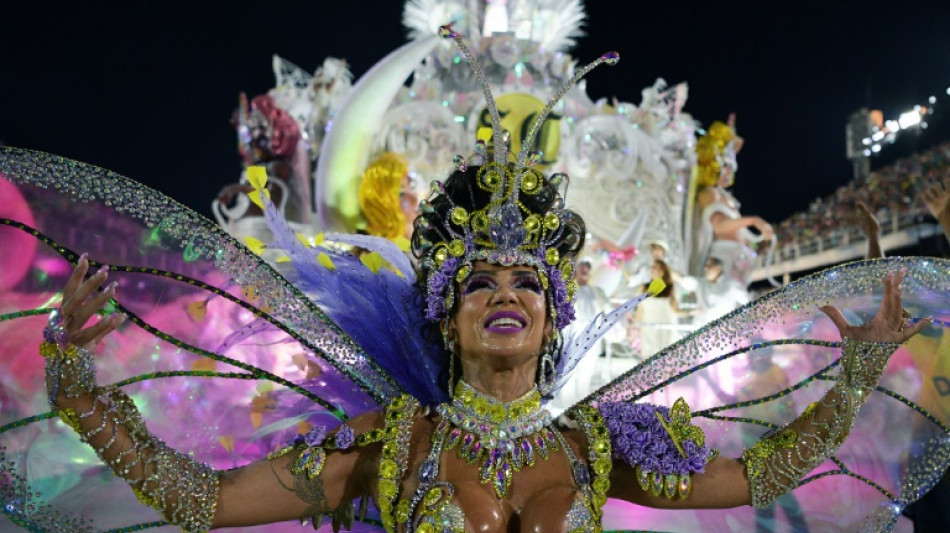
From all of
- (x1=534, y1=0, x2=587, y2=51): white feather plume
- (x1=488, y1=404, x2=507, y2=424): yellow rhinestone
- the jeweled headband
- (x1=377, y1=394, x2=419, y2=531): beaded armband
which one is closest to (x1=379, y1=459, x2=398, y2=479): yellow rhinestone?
(x1=377, y1=394, x2=419, y2=531): beaded armband

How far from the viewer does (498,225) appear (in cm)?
174

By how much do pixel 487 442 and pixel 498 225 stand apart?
0.45 meters

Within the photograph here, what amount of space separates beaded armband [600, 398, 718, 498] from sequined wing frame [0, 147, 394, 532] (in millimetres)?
533

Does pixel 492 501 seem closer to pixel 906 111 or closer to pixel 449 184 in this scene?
pixel 449 184

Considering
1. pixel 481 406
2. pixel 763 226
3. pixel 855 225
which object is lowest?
pixel 481 406

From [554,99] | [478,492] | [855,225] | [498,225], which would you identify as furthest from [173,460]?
[855,225]

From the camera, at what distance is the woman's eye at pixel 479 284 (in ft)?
5.63

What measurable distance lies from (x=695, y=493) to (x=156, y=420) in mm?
1189

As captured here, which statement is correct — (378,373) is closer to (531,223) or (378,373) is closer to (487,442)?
(487,442)

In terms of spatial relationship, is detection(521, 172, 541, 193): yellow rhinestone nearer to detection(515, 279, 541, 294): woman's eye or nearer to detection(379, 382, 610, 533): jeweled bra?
detection(515, 279, 541, 294): woman's eye

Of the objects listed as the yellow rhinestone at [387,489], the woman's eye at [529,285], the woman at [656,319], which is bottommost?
the yellow rhinestone at [387,489]

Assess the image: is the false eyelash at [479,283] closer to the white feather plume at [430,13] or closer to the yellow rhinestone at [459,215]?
the yellow rhinestone at [459,215]

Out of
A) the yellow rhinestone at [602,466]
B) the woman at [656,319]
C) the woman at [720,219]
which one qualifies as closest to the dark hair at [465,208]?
the yellow rhinestone at [602,466]

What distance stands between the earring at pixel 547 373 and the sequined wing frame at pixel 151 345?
1.12ft
